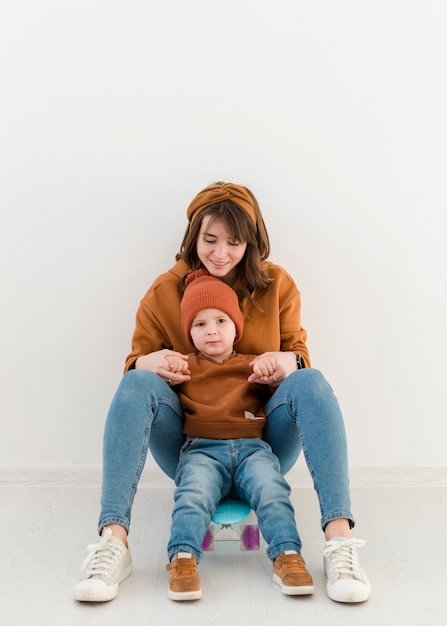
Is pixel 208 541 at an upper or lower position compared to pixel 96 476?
lower

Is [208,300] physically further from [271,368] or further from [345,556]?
[345,556]

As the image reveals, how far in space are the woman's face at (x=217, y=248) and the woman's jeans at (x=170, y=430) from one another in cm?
32

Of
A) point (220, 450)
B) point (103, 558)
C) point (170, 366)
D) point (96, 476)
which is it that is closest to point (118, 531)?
point (103, 558)

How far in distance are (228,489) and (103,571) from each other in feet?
1.11

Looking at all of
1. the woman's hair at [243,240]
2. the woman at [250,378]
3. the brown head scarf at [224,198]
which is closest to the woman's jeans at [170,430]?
the woman at [250,378]

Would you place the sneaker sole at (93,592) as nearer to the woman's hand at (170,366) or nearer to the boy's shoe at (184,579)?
the boy's shoe at (184,579)

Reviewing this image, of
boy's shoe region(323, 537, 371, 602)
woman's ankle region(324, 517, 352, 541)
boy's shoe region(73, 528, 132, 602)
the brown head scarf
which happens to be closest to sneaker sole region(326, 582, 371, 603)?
boy's shoe region(323, 537, 371, 602)

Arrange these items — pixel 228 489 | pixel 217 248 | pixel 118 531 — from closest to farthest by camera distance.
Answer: pixel 118 531
pixel 228 489
pixel 217 248

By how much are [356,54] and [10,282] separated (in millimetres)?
1094

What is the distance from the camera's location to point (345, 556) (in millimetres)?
1643

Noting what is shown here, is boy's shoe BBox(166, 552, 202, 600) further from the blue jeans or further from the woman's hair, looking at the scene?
the woman's hair

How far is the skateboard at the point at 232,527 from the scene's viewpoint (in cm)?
181

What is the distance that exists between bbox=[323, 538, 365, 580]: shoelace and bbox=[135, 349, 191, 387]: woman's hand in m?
0.50

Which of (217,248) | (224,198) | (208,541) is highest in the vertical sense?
(224,198)
